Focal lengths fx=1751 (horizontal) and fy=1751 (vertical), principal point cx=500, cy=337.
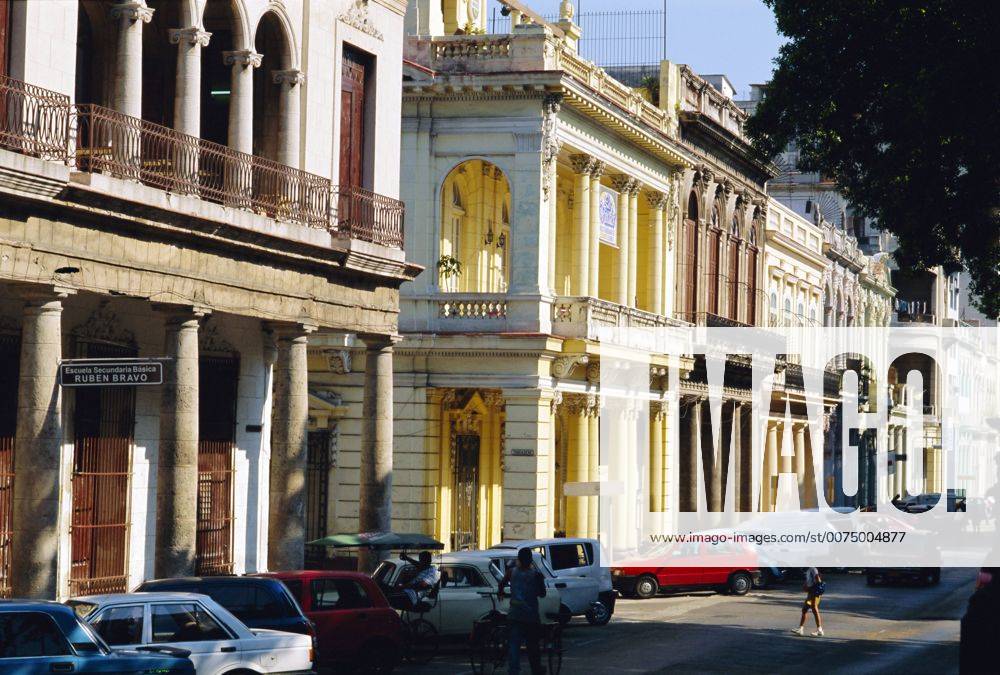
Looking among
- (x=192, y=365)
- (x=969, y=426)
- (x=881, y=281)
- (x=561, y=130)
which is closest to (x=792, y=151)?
(x=881, y=281)

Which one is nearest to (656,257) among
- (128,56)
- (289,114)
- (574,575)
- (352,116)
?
(574,575)

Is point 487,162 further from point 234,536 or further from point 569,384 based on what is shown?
point 234,536

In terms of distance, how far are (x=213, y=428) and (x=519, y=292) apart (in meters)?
13.6

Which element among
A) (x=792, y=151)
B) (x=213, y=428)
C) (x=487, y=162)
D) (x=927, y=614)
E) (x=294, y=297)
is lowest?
(x=927, y=614)

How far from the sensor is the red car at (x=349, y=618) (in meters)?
23.4

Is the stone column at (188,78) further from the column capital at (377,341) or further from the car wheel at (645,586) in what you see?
the car wheel at (645,586)

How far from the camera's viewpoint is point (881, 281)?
298 ft

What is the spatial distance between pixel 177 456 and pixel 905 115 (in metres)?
12.4

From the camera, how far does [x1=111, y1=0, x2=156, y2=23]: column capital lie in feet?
79.6

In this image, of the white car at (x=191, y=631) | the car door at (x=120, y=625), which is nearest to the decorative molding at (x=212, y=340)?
the white car at (x=191, y=631)

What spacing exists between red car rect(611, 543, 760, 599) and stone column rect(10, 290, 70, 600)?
1965 cm

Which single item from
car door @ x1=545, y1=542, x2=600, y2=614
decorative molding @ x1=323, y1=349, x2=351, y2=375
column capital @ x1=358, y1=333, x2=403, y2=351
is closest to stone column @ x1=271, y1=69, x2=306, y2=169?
column capital @ x1=358, y1=333, x2=403, y2=351

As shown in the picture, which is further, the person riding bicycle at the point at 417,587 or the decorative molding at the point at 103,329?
the person riding bicycle at the point at 417,587

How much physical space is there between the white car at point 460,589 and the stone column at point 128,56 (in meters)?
8.58
